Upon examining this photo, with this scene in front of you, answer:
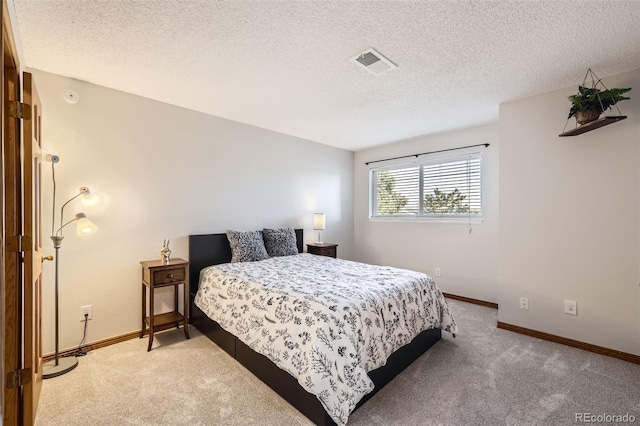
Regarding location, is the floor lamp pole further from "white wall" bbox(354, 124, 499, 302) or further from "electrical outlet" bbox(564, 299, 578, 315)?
"electrical outlet" bbox(564, 299, 578, 315)

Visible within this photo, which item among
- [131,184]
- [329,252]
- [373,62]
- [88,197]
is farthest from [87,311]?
[373,62]

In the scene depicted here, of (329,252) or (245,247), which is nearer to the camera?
(245,247)

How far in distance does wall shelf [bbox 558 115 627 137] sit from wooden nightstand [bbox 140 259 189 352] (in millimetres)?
3754

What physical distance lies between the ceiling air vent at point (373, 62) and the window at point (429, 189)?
228 cm

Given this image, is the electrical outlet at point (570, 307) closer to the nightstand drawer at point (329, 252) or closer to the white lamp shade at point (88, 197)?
the nightstand drawer at point (329, 252)

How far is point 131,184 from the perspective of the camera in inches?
113

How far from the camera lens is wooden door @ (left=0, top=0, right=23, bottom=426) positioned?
1.41 meters

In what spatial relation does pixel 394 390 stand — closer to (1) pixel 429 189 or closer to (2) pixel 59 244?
(2) pixel 59 244

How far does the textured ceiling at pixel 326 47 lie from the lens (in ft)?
5.52

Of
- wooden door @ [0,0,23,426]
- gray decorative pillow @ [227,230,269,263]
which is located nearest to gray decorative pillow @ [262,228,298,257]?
gray decorative pillow @ [227,230,269,263]

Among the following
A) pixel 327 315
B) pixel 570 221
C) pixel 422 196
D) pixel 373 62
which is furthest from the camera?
pixel 422 196

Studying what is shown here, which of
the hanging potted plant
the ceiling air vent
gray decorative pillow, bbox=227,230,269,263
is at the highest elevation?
the ceiling air vent

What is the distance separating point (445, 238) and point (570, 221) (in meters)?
1.61

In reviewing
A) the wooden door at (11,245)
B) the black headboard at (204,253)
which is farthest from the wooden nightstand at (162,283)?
the wooden door at (11,245)
